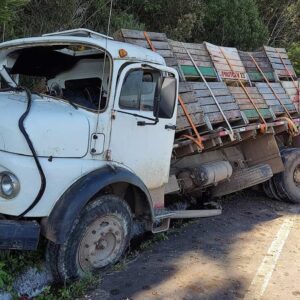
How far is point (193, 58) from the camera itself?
702 centimetres

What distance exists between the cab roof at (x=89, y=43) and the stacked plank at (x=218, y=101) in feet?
4.49

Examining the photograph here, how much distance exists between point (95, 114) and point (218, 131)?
8.11 feet

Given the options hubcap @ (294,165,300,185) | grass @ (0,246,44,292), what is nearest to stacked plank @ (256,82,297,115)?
hubcap @ (294,165,300,185)

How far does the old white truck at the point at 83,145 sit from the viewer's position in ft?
13.3

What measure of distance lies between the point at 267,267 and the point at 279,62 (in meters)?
5.47

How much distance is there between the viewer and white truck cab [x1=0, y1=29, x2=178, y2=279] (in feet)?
13.3

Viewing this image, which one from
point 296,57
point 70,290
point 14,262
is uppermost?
point 296,57

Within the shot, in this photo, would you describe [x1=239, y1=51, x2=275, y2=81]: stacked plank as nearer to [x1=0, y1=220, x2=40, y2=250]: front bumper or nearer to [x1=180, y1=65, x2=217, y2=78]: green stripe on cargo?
[x1=180, y1=65, x2=217, y2=78]: green stripe on cargo

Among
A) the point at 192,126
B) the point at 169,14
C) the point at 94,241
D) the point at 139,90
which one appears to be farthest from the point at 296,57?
the point at 94,241

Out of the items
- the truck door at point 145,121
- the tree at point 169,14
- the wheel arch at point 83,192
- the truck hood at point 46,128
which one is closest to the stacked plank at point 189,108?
the truck door at point 145,121

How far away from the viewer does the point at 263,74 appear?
8.68 meters

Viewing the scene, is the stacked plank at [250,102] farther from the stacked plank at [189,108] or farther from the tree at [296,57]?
the tree at [296,57]

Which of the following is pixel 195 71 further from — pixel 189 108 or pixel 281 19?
pixel 281 19

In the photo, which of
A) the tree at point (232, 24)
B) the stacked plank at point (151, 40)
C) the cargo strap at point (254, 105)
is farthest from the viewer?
the tree at point (232, 24)
